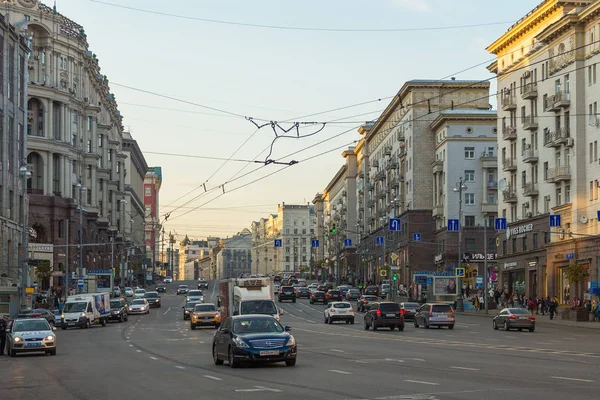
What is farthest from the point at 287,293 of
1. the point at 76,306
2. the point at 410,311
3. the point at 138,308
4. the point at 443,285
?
the point at 76,306

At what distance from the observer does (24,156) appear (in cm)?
7669

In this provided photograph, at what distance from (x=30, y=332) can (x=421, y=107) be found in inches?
3280

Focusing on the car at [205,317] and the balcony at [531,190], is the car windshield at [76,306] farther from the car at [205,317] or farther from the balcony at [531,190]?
the balcony at [531,190]

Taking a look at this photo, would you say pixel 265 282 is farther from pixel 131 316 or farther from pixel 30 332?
pixel 131 316

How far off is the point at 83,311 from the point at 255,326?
36.6m

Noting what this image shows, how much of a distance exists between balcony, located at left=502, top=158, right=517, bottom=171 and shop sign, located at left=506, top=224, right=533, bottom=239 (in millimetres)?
4956

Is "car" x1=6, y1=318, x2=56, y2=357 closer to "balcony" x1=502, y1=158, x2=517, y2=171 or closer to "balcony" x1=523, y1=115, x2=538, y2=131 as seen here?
"balcony" x1=523, y1=115, x2=538, y2=131

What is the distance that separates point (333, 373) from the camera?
2216 centimetres

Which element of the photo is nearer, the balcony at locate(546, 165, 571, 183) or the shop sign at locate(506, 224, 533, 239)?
the balcony at locate(546, 165, 571, 183)

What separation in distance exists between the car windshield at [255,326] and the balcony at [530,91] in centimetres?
5636

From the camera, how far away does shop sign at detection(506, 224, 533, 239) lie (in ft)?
261

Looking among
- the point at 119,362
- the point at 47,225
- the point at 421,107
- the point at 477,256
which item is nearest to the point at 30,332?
the point at 119,362

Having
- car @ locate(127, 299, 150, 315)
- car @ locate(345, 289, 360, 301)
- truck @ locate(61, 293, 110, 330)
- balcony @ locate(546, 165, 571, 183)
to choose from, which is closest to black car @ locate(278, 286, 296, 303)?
car @ locate(345, 289, 360, 301)

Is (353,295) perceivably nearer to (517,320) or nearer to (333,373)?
(517,320)
